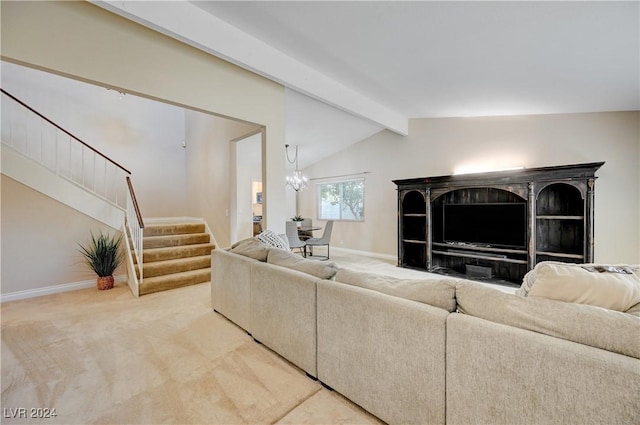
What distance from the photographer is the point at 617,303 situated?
1.08 meters

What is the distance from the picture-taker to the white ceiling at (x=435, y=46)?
7.09ft

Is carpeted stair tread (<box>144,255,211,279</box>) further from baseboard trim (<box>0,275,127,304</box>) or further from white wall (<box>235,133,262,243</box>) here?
white wall (<box>235,133,262,243</box>)

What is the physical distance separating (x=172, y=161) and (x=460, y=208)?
606 cm

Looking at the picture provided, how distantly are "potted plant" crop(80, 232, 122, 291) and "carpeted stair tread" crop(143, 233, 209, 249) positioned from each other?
456 mm

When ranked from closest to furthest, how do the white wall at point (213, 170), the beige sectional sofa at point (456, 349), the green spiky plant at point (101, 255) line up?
the beige sectional sofa at point (456, 349)
the green spiky plant at point (101, 255)
the white wall at point (213, 170)

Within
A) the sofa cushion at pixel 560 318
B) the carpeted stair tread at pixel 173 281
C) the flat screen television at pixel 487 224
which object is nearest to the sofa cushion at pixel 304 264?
the sofa cushion at pixel 560 318

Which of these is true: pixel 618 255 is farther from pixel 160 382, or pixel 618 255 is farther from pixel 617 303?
pixel 160 382

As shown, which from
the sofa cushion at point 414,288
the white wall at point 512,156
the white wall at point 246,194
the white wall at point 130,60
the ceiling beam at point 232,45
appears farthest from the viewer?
the white wall at point 246,194

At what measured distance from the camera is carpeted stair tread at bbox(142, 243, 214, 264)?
13.8 ft

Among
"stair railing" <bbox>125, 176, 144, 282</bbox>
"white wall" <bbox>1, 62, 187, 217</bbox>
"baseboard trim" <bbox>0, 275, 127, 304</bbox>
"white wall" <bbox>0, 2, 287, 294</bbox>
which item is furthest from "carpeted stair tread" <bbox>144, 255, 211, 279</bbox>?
"white wall" <bbox>1, 62, 187, 217</bbox>

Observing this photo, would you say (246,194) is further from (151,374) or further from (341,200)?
(151,374)

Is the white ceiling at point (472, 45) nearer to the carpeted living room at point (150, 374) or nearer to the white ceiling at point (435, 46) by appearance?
the white ceiling at point (435, 46)

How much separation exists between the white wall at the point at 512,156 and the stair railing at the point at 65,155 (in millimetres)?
4673

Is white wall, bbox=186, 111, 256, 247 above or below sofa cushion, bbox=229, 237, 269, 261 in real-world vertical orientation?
above
